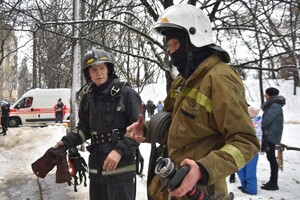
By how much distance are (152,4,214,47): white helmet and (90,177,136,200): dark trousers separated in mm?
1477

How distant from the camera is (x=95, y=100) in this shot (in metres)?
3.06

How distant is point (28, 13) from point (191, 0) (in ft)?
8.14

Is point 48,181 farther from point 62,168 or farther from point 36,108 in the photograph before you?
point 36,108

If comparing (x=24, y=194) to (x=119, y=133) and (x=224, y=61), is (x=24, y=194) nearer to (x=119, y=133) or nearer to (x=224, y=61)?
(x=119, y=133)

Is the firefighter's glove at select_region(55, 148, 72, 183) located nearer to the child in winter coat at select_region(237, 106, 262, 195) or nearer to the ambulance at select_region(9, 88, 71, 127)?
the child in winter coat at select_region(237, 106, 262, 195)

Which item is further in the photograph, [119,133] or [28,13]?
[28,13]

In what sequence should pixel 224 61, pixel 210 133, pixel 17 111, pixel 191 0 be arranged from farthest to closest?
pixel 17 111
pixel 191 0
pixel 224 61
pixel 210 133

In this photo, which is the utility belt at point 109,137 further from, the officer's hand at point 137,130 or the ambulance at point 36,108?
the ambulance at point 36,108

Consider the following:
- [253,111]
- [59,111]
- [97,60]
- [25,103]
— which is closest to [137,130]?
[97,60]

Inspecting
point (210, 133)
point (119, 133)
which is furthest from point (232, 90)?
point (119, 133)

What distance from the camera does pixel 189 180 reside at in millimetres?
1336

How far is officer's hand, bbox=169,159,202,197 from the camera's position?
1.33m

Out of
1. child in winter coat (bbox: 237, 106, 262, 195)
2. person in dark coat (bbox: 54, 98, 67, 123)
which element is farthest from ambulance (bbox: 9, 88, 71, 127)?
child in winter coat (bbox: 237, 106, 262, 195)

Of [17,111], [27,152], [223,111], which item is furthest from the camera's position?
[17,111]
